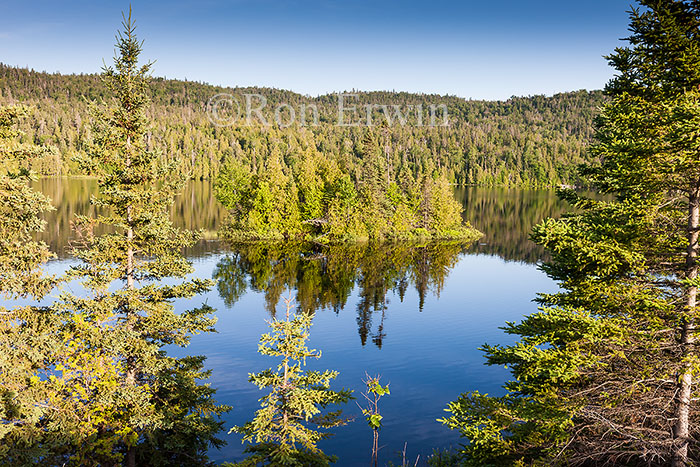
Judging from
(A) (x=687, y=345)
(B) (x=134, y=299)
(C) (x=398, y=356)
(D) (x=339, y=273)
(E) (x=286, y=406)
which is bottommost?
(C) (x=398, y=356)

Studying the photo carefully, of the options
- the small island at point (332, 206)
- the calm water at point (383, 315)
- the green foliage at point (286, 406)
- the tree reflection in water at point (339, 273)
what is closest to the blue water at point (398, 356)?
the calm water at point (383, 315)

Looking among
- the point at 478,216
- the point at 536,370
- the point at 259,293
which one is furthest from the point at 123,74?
the point at 478,216

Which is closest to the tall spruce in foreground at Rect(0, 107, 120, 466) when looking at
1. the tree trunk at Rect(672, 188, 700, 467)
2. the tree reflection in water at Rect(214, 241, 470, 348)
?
the tree trunk at Rect(672, 188, 700, 467)

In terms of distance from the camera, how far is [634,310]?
42.7ft

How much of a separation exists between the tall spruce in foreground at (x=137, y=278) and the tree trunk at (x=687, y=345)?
46.8ft

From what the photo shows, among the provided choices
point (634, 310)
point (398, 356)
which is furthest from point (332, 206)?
point (634, 310)

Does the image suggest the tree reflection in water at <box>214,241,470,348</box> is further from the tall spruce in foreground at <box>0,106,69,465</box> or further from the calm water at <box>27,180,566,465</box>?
the tall spruce in foreground at <box>0,106,69,465</box>

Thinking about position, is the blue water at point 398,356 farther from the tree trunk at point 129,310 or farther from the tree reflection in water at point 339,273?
the tree trunk at point 129,310

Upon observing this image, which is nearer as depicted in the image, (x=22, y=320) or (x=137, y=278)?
(x=22, y=320)

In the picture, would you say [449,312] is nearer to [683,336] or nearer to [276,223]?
[683,336]

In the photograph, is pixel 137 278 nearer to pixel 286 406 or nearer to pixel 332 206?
pixel 286 406

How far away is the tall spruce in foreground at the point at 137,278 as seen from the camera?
17.2 m

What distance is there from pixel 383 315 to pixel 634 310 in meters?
32.6

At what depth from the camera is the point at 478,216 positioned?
125 metres
